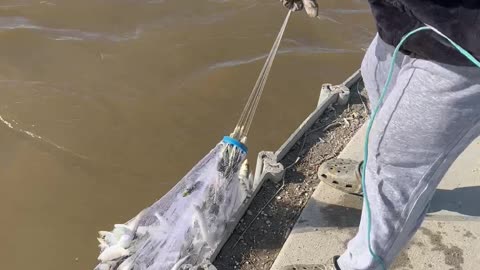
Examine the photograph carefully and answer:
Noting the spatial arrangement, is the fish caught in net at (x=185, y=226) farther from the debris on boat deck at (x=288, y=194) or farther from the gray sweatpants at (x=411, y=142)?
the gray sweatpants at (x=411, y=142)

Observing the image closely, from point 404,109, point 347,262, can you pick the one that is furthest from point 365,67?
point 347,262

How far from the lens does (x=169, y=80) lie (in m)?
4.50

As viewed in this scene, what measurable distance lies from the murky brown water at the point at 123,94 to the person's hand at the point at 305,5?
6.34ft

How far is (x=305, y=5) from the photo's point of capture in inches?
82.5

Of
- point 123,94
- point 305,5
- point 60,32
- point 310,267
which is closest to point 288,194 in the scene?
point 310,267

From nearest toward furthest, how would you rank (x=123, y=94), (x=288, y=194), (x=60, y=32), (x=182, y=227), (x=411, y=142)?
1. (x=411, y=142)
2. (x=182, y=227)
3. (x=288, y=194)
4. (x=123, y=94)
5. (x=60, y=32)

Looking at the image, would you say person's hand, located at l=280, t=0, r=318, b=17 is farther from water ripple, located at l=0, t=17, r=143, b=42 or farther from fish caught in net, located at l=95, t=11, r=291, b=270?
water ripple, located at l=0, t=17, r=143, b=42

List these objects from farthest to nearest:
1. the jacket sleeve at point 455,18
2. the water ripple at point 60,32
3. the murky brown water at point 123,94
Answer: the water ripple at point 60,32
the murky brown water at point 123,94
the jacket sleeve at point 455,18

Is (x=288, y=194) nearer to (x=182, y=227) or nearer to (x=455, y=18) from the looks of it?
(x=182, y=227)

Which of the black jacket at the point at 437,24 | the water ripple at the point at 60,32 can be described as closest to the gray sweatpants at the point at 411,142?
the black jacket at the point at 437,24

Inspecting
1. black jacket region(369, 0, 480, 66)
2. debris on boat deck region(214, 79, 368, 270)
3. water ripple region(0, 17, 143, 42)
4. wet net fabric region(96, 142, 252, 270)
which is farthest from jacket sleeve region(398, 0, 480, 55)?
water ripple region(0, 17, 143, 42)

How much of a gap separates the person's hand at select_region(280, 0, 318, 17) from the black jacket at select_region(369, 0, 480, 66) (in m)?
0.27

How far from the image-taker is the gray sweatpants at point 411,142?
5.70ft

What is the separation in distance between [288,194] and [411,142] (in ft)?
3.94
